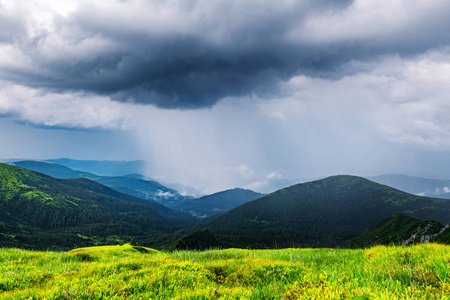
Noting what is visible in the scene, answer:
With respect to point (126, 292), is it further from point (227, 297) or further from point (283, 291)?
point (283, 291)

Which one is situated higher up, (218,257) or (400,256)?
(400,256)

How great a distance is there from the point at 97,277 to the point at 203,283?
3.02 m

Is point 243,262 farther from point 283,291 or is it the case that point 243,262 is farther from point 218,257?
point 283,291

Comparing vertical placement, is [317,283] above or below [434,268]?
below

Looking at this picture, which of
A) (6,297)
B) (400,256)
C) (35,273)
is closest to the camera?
(6,297)

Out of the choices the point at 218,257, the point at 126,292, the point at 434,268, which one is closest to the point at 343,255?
the point at 434,268

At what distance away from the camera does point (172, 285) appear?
18.5ft

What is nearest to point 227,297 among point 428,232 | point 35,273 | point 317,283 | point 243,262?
point 317,283

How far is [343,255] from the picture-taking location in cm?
1007

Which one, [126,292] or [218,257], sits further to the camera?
[218,257]

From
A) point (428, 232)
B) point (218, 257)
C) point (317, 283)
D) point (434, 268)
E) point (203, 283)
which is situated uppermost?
point (434, 268)

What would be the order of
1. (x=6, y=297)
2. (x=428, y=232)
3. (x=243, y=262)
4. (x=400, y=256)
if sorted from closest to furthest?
(x=6, y=297), (x=400, y=256), (x=243, y=262), (x=428, y=232)

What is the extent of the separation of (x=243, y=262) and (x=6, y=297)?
6.82m

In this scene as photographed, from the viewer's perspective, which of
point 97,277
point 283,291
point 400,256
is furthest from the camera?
point 400,256
